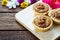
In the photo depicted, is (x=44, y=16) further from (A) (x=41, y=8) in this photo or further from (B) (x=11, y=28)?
(B) (x=11, y=28)

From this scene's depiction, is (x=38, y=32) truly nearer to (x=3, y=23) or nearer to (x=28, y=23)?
(x=28, y=23)

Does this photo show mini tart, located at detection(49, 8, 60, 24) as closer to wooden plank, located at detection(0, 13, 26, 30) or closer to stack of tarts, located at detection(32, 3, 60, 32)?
stack of tarts, located at detection(32, 3, 60, 32)

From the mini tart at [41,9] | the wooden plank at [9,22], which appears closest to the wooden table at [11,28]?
the wooden plank at [9,22]

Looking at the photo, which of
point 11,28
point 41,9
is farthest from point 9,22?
point 41,9

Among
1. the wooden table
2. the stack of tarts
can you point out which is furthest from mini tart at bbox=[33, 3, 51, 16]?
the wooden table

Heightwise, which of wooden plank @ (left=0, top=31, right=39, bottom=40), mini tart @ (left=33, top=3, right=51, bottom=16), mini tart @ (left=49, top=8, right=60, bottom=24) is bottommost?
wooden plank @ (left=0, top=31, right=39, bottom=40)

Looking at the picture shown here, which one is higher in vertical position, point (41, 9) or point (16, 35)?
point (41, 9)
